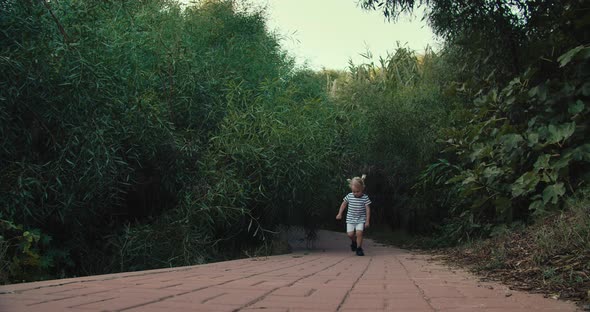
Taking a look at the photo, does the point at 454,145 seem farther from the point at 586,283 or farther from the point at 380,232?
the point at 380,232

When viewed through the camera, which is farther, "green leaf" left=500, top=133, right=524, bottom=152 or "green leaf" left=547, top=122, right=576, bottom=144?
"green leaf" left=500, top=133, right=524, bottom=152

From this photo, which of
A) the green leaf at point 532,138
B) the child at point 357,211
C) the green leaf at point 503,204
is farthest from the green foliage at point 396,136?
the green leaf at point 532,138

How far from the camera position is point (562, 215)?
5754mm

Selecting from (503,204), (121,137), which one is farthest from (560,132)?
(121,137)

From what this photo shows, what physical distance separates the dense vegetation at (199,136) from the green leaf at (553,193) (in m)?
0.03

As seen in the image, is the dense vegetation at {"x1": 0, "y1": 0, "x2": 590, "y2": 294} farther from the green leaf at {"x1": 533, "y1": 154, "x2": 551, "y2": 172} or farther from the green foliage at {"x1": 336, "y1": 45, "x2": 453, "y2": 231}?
the green foliage at {"x1": 336, "y1": 45, "x2": 453, "y2": 231}

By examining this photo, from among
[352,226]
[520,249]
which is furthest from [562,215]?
[352,226]

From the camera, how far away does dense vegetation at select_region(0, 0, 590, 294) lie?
262 inches

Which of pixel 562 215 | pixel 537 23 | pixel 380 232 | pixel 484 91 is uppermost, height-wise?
pixel 537 23

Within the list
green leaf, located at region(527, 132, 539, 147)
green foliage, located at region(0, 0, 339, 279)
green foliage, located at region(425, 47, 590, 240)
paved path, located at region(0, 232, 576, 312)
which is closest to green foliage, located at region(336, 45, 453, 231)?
green foliage, located at region(0, 0, 339, 279)

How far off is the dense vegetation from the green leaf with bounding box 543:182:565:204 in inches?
1.1

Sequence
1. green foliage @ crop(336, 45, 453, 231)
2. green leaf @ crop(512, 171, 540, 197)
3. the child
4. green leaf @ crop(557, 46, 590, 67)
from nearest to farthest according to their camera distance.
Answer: green leaf @ crop(557, 46, 590, 67) < green leaf @ crop(512, 171, 540, 197) < the child < green foliage @ crop(336, 45, 453, 231)

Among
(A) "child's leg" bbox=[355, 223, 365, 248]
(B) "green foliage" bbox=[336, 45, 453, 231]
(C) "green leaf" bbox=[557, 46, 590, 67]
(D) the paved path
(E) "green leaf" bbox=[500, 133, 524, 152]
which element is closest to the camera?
(D) the paved path

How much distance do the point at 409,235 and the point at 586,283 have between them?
1182 centimetres
